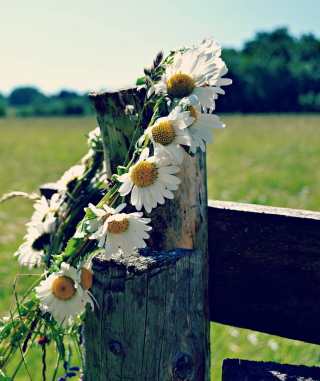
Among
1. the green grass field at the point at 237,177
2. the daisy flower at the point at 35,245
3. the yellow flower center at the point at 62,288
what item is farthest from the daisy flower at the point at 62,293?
the green grass field at the point at 237,177

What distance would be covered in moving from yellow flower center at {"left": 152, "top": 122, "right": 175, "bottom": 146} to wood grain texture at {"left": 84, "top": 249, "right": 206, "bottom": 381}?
34cm

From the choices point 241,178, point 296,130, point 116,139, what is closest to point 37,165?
point 241,178

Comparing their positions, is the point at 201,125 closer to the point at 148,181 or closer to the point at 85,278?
the point at 148,181

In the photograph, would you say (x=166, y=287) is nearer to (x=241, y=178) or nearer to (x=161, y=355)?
(x=161, y=355)

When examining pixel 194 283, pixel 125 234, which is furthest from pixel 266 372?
pixel 125 234

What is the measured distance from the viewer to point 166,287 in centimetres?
120

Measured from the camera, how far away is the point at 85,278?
125 cm

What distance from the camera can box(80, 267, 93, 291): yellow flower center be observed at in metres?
1.25

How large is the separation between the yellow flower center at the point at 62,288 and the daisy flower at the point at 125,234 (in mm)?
161

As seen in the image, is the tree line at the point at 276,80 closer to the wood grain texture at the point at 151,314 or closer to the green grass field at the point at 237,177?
the green grass field at the point at 237,177

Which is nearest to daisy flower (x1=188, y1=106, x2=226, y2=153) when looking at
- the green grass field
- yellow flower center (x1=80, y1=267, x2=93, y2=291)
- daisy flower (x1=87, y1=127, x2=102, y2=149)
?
yellow flower center (x1=80, y1=267, x2=93, y2=291)

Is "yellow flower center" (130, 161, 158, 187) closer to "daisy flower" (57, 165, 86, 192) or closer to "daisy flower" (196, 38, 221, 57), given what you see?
"daisy flower" (196, 38, 221, 57)

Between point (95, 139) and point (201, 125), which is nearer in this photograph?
point (201, 125)

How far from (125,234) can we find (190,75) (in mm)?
481
